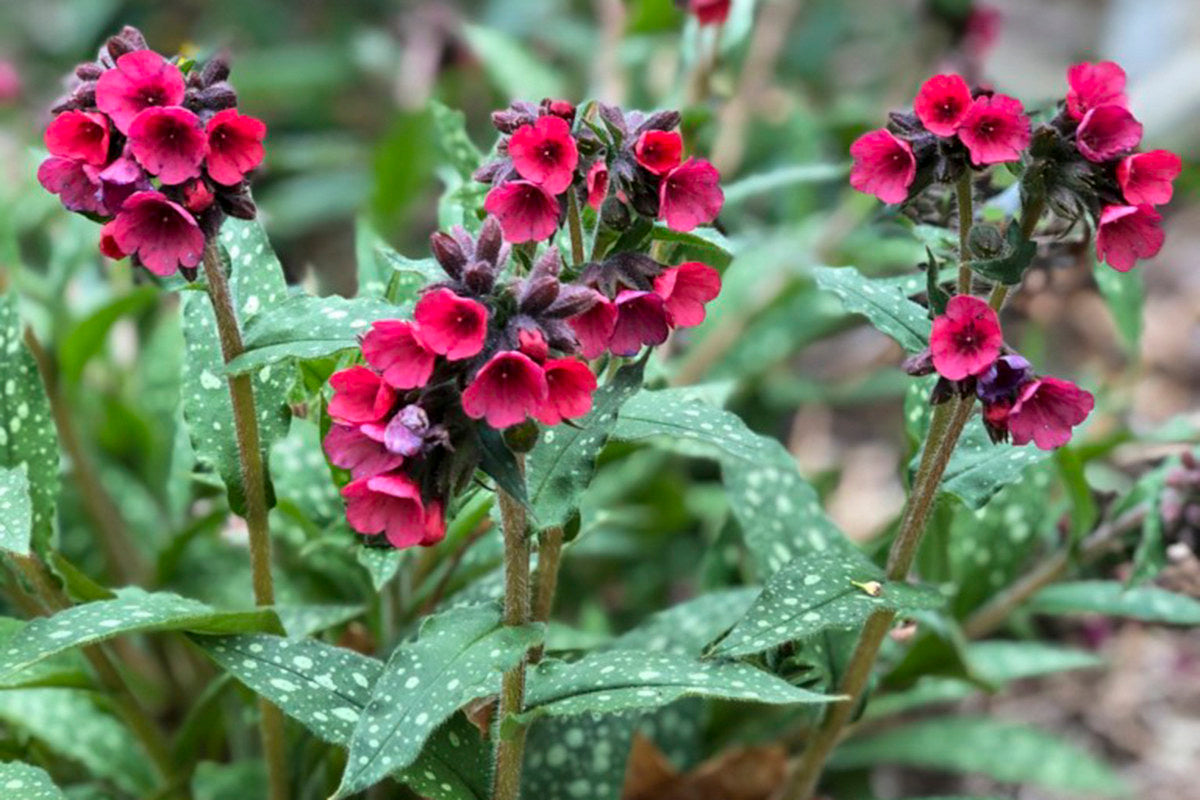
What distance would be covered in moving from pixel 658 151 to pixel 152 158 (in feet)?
1.14

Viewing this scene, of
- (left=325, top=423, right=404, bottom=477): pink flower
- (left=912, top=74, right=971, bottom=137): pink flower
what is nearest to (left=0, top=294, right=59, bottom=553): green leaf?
(left=325, top=423, right=404, bottom=477): pink flower

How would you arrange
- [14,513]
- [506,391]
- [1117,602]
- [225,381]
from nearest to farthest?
[506,391]
[14,513]
[225,381]
[1117,602]

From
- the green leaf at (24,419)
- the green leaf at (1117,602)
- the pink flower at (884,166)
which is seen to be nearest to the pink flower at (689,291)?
the pink flower at (884,166)

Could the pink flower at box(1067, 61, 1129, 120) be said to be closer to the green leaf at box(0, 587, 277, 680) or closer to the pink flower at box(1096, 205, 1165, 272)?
the pink flower at box(1096, 205, 1165, 272)

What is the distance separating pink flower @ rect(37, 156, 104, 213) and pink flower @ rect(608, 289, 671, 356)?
0.37 m

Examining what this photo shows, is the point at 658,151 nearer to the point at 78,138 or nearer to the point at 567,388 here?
the point at 567,388

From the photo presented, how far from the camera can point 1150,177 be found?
94cm

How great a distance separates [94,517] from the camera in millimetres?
1647

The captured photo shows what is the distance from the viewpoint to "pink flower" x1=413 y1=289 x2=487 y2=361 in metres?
0.83

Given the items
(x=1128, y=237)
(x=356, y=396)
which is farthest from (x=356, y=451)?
(x=1128, y=237)

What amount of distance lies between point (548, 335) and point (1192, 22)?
304 centimetres

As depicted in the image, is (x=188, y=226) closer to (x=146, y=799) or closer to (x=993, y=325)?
(x=993, y=325)

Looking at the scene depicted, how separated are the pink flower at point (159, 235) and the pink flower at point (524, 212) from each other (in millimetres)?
208

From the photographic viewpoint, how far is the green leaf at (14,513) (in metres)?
1.00
